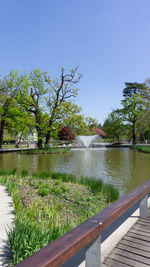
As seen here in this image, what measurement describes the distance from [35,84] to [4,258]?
102 ft

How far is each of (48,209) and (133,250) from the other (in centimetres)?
241

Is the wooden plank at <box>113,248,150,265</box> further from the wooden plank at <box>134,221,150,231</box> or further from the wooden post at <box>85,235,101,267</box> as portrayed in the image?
the wooden plank at <box>134,221,150,231</box>

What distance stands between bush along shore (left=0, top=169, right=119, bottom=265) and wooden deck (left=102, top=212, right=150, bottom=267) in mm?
974

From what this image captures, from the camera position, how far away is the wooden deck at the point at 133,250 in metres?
2.44

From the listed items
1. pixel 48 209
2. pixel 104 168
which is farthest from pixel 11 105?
pixel 48 209

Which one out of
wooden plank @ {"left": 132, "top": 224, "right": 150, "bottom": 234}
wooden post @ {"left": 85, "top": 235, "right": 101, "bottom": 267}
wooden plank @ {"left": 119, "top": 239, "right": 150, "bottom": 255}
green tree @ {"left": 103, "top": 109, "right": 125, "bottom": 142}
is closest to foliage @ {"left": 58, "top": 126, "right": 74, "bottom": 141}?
green tree @ {"left": 103, "top": 109, "right": 125, "bottom": 142}

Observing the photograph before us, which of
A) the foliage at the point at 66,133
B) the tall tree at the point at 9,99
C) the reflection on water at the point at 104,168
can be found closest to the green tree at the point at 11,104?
the tall tree at the point at 9,99

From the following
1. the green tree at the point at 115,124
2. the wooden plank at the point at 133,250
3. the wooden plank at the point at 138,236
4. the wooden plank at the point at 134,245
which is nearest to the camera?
the wooden plank at the point at 133,250

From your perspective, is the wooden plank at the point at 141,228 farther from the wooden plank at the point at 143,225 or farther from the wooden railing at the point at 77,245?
the wooden railing at the point at 77,245

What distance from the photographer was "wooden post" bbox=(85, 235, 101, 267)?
2.12 meters

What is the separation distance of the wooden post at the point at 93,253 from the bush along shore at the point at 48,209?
1.03 m

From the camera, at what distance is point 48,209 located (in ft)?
15.3

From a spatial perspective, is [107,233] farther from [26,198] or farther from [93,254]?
[26,198]

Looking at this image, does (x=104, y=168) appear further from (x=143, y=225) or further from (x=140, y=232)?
(x=140, y=232)
